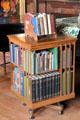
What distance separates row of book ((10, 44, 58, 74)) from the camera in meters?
2.40

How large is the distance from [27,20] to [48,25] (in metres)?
0.24

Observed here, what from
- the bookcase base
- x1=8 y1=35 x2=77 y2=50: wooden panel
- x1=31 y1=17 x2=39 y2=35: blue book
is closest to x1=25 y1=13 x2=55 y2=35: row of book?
x1=31 y1=17 x2=39 y2=35: blue book

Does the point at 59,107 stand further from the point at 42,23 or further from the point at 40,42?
the point at 42,23

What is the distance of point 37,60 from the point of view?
241cm

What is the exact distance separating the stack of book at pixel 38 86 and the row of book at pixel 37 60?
0.25ft

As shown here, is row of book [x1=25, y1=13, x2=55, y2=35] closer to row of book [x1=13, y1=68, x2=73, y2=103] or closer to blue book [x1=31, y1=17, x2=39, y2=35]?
blue book [x1=31, y1=17, x2=39, y2=35]

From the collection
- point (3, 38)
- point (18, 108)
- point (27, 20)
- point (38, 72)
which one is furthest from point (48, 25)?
point (3, 38)

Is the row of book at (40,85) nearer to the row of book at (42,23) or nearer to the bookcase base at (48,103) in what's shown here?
the bookcase base at (48,103)

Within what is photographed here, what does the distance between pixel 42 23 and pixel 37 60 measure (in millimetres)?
382

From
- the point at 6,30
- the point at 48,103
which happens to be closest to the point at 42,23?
the point at 48,103

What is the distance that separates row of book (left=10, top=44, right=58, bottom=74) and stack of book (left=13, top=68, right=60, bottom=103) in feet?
0.25

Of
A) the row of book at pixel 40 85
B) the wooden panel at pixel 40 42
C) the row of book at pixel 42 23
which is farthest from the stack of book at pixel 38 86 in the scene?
the row of book at pixel 42 23

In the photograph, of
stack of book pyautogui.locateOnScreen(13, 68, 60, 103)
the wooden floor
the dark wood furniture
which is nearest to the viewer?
stack of book pyautogui.locateOnScreen(13, 68, 60, 103)

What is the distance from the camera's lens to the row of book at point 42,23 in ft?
7.89
